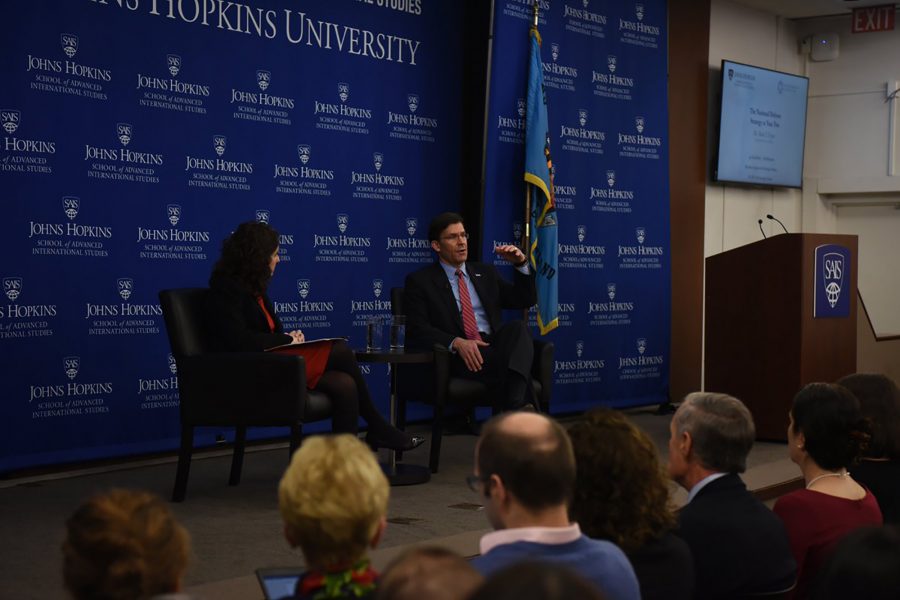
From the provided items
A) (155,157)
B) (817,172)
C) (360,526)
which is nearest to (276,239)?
(155,157)

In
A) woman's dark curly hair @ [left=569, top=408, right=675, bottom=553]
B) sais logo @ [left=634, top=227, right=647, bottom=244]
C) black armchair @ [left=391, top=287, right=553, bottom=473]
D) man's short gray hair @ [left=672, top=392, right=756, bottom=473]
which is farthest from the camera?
sais logo @ [left=634, top=227, right=647, bottom=244]

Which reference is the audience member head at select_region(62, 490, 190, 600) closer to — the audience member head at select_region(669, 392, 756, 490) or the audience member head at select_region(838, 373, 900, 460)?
the audience member head at select_region(669, 392, 756, 490)

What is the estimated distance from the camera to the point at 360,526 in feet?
5.00

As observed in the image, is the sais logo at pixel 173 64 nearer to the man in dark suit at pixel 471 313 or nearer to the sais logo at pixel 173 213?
the sais logo at pixel 173 213

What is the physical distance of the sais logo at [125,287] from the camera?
5.36m

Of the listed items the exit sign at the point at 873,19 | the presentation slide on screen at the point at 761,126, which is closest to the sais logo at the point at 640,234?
the presentation slide on screen at the point at 761,126

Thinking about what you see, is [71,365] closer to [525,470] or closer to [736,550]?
[736,550]

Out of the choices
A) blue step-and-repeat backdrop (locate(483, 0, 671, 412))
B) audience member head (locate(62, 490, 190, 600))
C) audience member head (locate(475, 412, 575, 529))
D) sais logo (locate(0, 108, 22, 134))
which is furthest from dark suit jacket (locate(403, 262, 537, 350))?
audience member head (locate(62, 490, 190, 600))

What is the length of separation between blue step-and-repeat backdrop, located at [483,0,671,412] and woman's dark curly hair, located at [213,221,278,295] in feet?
7.50

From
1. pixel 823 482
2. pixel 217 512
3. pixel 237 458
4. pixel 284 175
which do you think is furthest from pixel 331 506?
pixel 284 175

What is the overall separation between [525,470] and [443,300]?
151 inches

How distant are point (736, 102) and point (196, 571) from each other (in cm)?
676

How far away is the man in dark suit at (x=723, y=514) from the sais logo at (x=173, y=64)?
12.2 feet

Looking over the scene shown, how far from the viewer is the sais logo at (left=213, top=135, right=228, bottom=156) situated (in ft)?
18.8
